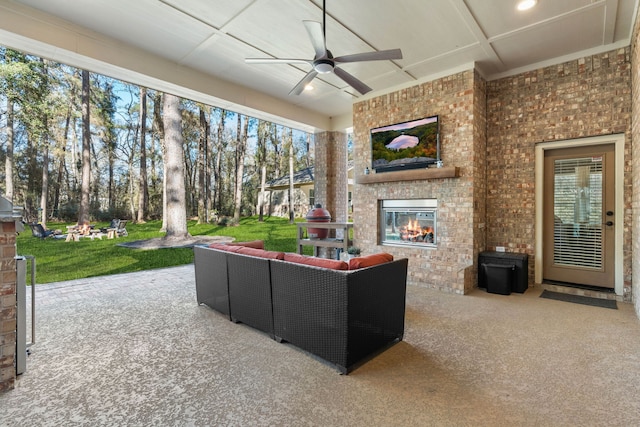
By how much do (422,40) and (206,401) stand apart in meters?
4.28

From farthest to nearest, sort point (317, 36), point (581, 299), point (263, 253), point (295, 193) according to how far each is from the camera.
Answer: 1. point (295, 193)
2. point (581, 299)
3. point (263, 253)
4. point (317, 36)

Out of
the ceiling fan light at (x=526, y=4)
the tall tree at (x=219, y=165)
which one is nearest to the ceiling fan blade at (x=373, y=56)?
the ceiling fan light at (x=526, y=4)

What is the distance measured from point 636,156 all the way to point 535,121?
49.6 inches

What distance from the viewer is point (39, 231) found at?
455cm

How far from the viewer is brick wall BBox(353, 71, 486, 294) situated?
4.37 meters

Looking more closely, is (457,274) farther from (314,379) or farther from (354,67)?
(354,67)

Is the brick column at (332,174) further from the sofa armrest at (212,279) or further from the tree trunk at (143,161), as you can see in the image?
the sofa armrest at (212,279)

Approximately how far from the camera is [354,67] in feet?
15.0

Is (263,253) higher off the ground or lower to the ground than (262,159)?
lower

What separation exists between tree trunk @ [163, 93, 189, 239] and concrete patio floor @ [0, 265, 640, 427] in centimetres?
266

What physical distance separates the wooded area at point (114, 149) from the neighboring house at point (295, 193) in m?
0.32

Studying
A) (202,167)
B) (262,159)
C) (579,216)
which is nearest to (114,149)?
(202,167)

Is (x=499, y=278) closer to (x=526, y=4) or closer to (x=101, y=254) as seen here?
(x=526, y=4)

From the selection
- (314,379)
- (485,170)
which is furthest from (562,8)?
(314,379)
